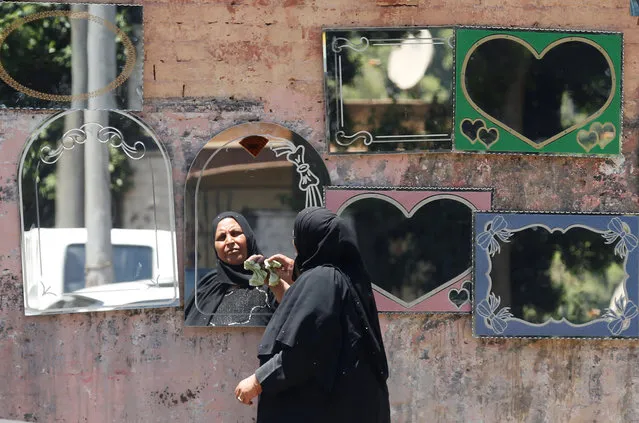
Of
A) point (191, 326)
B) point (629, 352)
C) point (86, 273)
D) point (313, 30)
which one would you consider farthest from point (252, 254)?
point (629, 352)

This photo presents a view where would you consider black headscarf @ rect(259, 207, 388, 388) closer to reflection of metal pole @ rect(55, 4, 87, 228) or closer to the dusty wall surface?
the dusty wall surface

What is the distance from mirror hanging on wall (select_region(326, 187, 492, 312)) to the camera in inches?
234

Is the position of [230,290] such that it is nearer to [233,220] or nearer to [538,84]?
[233,220]

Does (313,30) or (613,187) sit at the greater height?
(313,30)

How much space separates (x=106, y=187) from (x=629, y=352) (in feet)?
9.74

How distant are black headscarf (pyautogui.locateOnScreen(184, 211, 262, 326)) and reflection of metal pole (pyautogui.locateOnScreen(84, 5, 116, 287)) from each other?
18.0 inches

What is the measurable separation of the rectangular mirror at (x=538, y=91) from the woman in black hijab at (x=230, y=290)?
1269mm

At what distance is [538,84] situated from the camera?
6.09 m

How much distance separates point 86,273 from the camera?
5.81 meters

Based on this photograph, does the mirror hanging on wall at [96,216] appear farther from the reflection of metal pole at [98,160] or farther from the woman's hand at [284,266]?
the woman's hand at [284,266]

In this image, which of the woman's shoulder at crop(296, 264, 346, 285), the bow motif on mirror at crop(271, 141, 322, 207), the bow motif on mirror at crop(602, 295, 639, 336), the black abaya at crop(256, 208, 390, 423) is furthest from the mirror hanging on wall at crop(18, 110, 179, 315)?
the bow motif on mirror at crop(602, 295, 639, 336)

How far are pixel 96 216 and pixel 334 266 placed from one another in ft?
6.31

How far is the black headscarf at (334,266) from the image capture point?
4.29 m

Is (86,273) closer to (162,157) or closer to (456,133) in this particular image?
(162,157)
